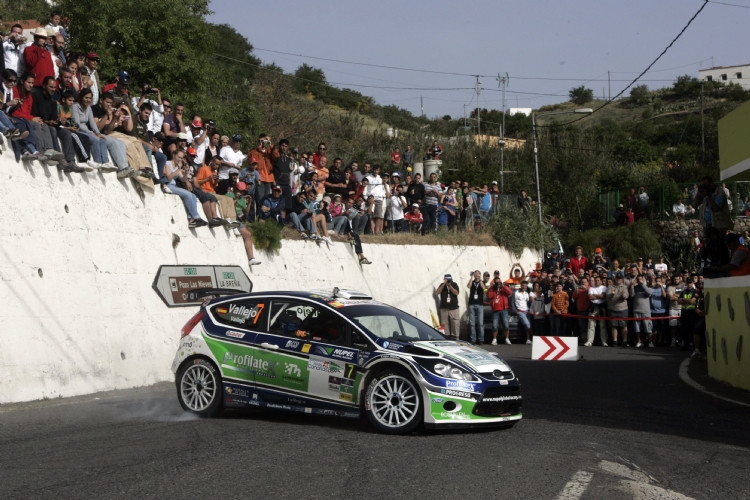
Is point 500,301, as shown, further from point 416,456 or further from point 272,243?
point 416,456

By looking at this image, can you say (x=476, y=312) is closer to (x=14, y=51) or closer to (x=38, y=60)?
→ (x=38, y=60)

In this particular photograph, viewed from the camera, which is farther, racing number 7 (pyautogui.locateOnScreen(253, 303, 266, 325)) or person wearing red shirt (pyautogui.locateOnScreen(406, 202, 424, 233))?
person wearing red shirt (pyautogui.locateOnScreen(406, 202, 424, 233))

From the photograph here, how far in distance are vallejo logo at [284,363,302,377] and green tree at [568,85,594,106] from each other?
350 feet

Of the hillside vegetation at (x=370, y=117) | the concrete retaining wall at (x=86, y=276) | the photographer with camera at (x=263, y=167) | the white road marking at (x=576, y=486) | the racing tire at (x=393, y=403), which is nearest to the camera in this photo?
the white road marking at (x=576, y=486)

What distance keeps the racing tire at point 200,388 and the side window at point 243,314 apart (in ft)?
2.00

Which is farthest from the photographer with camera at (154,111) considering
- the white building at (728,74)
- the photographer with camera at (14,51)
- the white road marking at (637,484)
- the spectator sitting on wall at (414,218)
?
the white building at (728,74)


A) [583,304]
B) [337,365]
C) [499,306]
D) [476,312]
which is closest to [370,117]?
[476,312]

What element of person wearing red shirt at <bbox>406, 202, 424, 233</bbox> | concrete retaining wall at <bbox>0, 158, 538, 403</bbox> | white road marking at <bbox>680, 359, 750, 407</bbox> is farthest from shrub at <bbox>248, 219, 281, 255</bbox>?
white road marking at <bbox>680, 359, 750, 407</bbox>

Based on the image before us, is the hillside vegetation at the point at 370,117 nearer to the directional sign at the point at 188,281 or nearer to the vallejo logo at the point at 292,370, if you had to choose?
the directional sign at the point at 188,281

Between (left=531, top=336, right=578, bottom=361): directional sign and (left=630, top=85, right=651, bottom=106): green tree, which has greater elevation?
(left=630, top=85, right=651, bottom=106): green tree

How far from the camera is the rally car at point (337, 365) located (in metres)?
10.2

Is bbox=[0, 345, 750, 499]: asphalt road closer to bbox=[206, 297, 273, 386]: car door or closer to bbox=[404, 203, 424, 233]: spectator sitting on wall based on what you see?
bbox=[206, 297, 273, 386]: car door

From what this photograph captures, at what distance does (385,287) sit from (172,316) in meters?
10.2

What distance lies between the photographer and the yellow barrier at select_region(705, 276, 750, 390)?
14.9 meters
